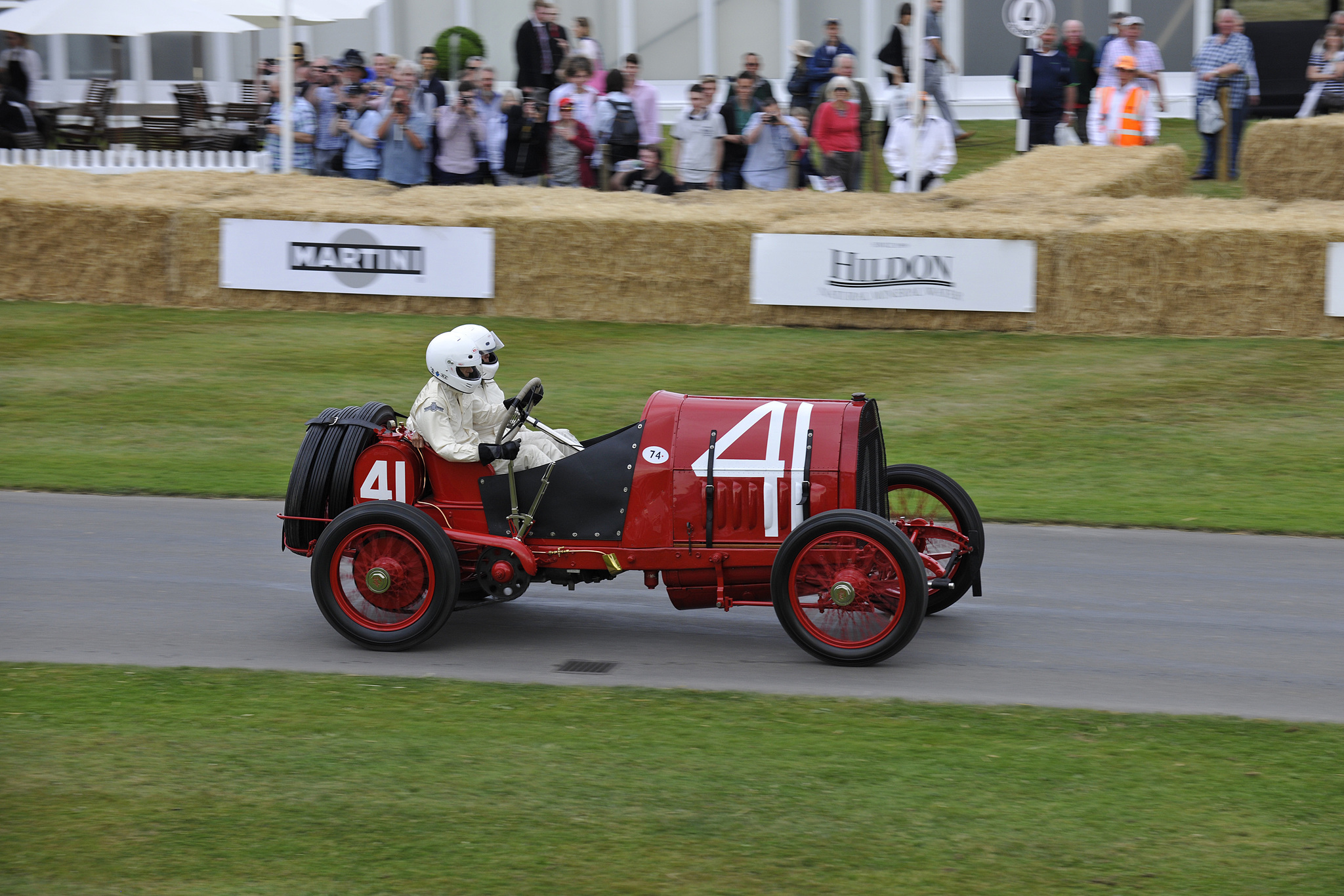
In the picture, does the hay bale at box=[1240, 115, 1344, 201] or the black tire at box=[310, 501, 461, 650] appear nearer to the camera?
the black tire at box=[310, 501, 461, 650]

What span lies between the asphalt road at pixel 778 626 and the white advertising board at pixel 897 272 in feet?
16.5

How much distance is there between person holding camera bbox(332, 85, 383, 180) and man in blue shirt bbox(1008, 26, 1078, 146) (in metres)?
7.69

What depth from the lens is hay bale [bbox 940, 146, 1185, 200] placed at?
15789mm

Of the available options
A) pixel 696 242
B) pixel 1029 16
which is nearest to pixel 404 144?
pixel 696 242

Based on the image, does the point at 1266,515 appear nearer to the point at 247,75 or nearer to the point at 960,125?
the point at 960,125

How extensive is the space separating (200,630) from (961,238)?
8.32 metres

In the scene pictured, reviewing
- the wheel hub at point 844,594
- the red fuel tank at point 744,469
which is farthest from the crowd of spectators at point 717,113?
the wheel hub at point 844,594

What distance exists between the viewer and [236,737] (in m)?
5.75

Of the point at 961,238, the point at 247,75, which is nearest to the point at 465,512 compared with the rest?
the point at 961,238

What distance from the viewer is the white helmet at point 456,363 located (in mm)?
7047

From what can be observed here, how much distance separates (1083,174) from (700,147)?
13.0 ft

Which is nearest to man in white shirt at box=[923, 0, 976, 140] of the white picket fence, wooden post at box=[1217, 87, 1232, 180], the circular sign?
the circular sign

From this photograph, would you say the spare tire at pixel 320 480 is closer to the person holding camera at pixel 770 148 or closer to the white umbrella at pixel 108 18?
the person holding camera at pixel 770 148

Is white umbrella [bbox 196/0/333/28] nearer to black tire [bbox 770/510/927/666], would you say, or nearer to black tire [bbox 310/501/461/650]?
black tire [bbox 310/501/461/650]
